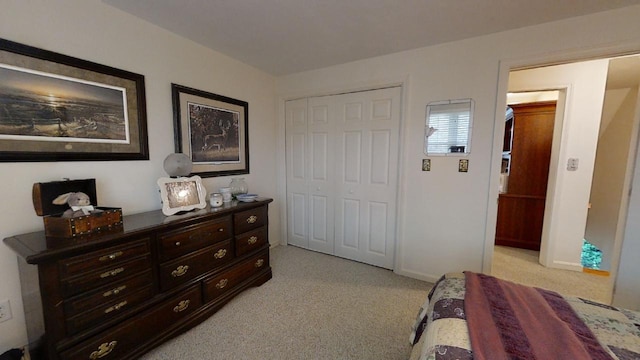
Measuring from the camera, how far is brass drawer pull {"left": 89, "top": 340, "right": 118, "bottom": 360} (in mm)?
1322

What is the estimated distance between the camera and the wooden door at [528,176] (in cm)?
325

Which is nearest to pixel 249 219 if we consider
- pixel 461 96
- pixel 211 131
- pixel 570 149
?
pixel 211 131

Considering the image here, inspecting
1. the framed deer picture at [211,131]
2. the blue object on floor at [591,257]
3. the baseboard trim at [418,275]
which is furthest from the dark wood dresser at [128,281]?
the blue object on floor at [591,257]

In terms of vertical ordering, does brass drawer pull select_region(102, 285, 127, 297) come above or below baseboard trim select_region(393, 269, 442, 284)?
above

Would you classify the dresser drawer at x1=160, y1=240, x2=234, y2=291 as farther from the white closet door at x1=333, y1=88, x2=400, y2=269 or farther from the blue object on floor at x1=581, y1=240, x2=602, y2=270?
the blue object on floor at x1=581, y1=240, x2=602, y2=270

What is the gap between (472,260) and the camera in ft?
7.68

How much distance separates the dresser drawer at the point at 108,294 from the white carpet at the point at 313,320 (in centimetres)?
50

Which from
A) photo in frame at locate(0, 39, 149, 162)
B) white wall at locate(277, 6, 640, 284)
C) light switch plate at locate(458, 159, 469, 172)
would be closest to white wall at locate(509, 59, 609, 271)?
white wall at locate(277, 6, 640, 284)

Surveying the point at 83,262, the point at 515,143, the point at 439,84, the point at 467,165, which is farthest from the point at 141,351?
the point at 515,143

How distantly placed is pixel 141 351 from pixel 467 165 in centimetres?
292

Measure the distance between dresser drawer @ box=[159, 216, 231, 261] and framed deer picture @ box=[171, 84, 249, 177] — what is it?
0.66 meters

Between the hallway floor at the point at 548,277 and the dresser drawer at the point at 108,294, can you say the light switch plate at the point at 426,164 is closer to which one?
the hallway floor at the point at 548,277

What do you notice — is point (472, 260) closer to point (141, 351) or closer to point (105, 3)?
point (141, 351)

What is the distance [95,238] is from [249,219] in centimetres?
112
